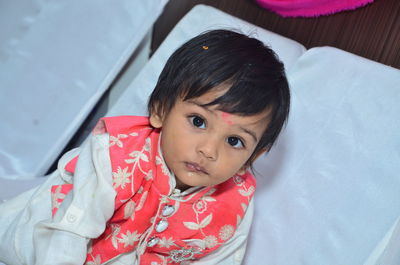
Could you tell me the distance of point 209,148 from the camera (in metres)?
0.88

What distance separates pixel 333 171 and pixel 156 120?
47cm

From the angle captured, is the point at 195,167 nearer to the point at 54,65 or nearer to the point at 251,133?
the point at 251,133

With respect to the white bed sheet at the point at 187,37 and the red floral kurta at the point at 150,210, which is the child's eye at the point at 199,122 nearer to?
the red floral kurta at the point at 150,210

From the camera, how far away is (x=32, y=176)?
1441 millimetres

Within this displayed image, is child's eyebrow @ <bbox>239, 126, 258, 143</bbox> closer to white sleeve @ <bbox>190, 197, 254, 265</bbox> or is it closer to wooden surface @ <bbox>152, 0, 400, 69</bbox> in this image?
white sleeve @ <bbox>190, 197, 254, 265</bbox>

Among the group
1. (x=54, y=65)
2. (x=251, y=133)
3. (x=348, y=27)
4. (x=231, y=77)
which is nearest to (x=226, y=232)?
(x=251, y=133)

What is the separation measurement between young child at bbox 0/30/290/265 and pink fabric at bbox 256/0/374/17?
42cm

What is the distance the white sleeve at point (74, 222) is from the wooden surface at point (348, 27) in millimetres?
710

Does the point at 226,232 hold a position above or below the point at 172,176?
below

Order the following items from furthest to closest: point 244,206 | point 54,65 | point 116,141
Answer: point 54,65
point 244,206
point 116,141

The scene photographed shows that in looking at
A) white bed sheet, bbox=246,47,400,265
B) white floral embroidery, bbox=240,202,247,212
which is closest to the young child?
white floral embroidery, bbox=240,202,247,212

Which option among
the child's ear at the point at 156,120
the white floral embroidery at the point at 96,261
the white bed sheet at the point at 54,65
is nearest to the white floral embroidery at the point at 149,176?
the child's ear at the point at 156,120

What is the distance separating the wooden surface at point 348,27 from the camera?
1.21 meters

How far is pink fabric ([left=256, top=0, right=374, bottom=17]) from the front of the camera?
1254 mm
